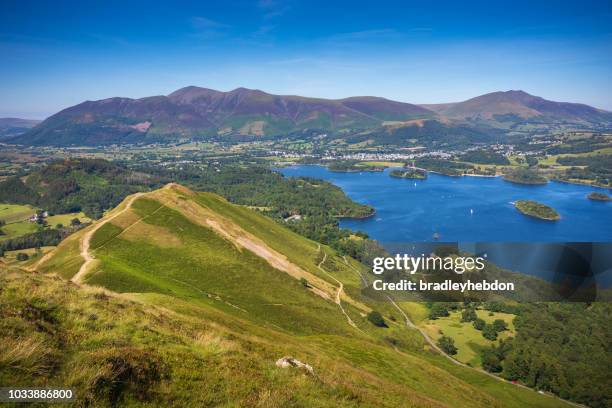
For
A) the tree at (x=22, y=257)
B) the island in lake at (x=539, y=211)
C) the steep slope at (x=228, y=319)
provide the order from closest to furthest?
the steep slope at (x=228, y=319) → the tree at (x=22, y=257) → the island in lake at (x=539, y=211)

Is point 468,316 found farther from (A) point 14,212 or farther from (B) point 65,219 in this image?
(A) point 14,212

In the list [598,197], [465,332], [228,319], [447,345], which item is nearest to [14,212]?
[228,319]

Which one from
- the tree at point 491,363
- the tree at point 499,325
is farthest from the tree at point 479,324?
the tree at point 491,363

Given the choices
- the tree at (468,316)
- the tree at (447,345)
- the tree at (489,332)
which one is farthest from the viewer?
the tree at (468,316)

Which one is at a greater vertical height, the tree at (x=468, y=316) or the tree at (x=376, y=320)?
the tree at (x=376, y=320)

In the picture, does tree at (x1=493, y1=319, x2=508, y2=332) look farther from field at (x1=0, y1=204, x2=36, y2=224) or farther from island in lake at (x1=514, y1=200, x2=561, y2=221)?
field at (x1=0, y1=204, x2=36, y2=224)

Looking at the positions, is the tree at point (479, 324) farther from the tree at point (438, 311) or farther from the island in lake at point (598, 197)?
the island in lake at point (598, 197)

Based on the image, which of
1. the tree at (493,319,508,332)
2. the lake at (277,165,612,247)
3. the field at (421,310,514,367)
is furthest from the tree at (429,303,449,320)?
the lake at (277,165,612,247)
